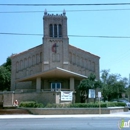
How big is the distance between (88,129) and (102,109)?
652 inches

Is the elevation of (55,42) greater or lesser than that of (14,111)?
greater

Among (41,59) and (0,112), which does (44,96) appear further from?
(41,59)

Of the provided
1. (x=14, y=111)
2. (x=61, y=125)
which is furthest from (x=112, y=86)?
(x=61, y=125)

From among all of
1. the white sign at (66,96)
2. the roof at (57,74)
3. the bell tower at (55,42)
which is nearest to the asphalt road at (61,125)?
the white sign at (66,96)

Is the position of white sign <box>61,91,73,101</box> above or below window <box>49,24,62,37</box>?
below

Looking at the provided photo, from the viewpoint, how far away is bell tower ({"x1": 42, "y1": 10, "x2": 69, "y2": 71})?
4691 centimetres

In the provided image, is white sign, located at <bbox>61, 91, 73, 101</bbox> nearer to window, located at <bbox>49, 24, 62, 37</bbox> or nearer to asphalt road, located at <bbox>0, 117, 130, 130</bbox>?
window, located at <bbox>49, 24, 62, 37</bbox>

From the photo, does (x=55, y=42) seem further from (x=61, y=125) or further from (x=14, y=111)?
(x=61, y=125)

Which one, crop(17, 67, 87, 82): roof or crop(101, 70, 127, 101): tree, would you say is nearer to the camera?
crop(17, 67, 87, 82): roof

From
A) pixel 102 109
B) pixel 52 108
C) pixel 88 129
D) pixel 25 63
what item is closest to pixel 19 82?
pixel 25 63

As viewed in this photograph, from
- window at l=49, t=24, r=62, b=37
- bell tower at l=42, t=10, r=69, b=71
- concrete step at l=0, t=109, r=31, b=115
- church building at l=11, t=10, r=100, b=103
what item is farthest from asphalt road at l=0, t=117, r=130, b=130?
window at l=49, t=24, r=62, b=37

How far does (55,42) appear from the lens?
1877 inches

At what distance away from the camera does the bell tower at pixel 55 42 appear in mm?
46906

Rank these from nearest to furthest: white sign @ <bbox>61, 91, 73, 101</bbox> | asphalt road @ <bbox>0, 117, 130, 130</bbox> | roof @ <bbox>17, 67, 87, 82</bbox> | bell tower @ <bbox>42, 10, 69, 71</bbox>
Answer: asphalt road @ <bbox>0, 117, 130, 130</bbox> → white sign @ <bbox>61, 91, 73, 101</bbox> → roof @ <bbox>17, 67, 87, 82</bbox> → bell tower @ <bbox>42, 10, 69, 71</bbox>
